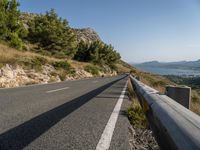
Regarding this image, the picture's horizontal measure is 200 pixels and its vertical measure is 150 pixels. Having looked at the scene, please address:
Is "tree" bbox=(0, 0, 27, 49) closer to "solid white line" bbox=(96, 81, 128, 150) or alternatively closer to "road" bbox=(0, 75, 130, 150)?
"road" bbox=(0, 75, 130, 150)

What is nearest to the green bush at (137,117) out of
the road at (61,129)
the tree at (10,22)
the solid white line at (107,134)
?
the road at (61,129)

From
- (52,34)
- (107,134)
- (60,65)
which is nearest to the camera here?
(107,134)

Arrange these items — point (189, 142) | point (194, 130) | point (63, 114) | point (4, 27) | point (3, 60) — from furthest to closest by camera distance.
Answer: point (4, 27)
point (3, 60)
point (63, 114)
point (194, 130)
point (189, 142)

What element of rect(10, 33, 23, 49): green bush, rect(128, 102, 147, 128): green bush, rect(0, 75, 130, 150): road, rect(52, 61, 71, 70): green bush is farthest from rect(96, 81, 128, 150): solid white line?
rect(10, 33, 23, 49): green bush

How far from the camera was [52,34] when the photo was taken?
123ft

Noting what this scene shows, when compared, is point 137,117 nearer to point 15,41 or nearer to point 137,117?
point 137,117

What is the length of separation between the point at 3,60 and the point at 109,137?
47.9 feet

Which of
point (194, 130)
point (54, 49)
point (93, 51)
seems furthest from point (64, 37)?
point (194, 130)

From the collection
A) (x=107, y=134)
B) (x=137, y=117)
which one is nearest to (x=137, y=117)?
(x=137, y=117)

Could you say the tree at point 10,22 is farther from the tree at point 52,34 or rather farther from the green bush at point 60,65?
the tree at point 52,34

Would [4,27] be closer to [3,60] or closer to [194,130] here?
[3,60]

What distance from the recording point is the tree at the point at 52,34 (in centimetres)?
3694

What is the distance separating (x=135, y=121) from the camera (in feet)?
17.7

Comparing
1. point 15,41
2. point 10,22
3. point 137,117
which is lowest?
point 137,117
